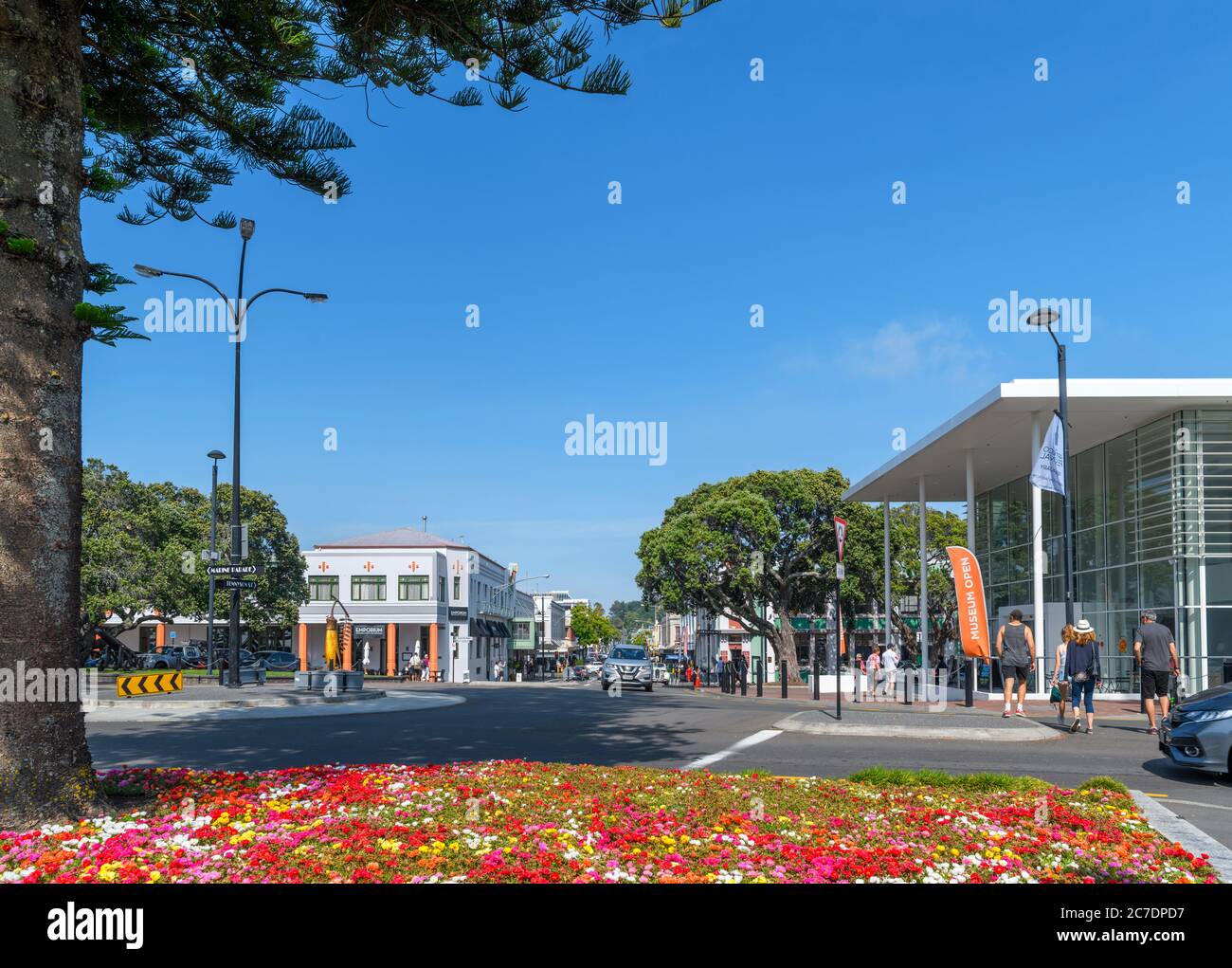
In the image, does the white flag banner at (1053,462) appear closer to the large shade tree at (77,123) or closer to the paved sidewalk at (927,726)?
the paved sidewalk at (927,726)

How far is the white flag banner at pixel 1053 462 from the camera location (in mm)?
22359

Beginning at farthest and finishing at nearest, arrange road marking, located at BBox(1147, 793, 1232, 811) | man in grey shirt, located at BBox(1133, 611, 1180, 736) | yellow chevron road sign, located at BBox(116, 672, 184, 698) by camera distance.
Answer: man in grey shirt, located at BBox(1133, 611, 1180, 736) → yellow chevron road sign, located at BBox(116, 672, 184, 698) → road marking, located at BBox(1147, 793, 1232, 811)

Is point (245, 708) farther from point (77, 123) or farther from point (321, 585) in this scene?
point (321, 585)

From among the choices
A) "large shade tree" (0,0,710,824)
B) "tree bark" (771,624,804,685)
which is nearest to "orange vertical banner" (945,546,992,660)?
"large shade tree" (0,0,710,824)

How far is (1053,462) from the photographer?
22.7m

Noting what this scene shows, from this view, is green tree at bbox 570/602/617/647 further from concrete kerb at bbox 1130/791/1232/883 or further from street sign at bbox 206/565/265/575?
concrete kerb at bbox 1130/791/1232/883

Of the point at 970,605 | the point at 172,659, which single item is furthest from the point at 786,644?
the point at 172,659

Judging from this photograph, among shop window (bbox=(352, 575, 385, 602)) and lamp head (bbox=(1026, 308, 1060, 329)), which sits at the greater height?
lamp head (bbox=(1026, 308, 1060, 329))

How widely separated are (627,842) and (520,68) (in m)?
5.81

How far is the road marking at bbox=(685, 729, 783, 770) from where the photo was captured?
35.2 feet

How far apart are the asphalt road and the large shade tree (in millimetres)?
4699

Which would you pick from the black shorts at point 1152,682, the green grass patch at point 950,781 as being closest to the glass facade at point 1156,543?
the black shorts at point 1152,682
